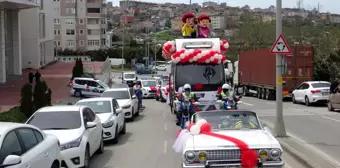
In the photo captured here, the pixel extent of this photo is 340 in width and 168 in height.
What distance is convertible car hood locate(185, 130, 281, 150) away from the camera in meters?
9.12

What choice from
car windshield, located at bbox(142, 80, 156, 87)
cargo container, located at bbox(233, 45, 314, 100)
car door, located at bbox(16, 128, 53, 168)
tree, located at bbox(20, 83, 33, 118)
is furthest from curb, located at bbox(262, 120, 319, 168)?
car windshield, located at bbox(142, 80, 156, 87)

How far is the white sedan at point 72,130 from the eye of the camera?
11188 millimetres

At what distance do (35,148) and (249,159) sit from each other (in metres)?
3.48

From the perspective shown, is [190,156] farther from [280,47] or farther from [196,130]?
[280,47]

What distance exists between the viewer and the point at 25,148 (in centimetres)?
819

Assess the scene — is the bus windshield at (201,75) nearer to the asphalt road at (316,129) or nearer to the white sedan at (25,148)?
the asphalt road at (316,129)

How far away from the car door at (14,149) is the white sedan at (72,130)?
9.08 feet

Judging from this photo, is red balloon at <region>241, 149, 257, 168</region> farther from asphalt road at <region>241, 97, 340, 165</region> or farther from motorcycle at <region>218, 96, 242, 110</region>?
motorcycle at <region>218, 96, 242, 110</region>

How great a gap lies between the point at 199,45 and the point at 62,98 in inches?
875

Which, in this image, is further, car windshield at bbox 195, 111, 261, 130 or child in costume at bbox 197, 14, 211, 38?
child in costume at bbox 197, 14, 211, 38

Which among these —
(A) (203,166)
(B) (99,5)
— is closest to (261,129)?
(A) (203,166)

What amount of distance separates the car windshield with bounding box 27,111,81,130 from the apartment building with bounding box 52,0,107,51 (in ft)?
377

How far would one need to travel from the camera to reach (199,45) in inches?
853

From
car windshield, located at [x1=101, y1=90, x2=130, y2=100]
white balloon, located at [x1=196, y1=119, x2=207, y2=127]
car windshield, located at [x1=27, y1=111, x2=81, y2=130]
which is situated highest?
white balloon, located at [x1=196, y1=119, x2=207, y2=127]
